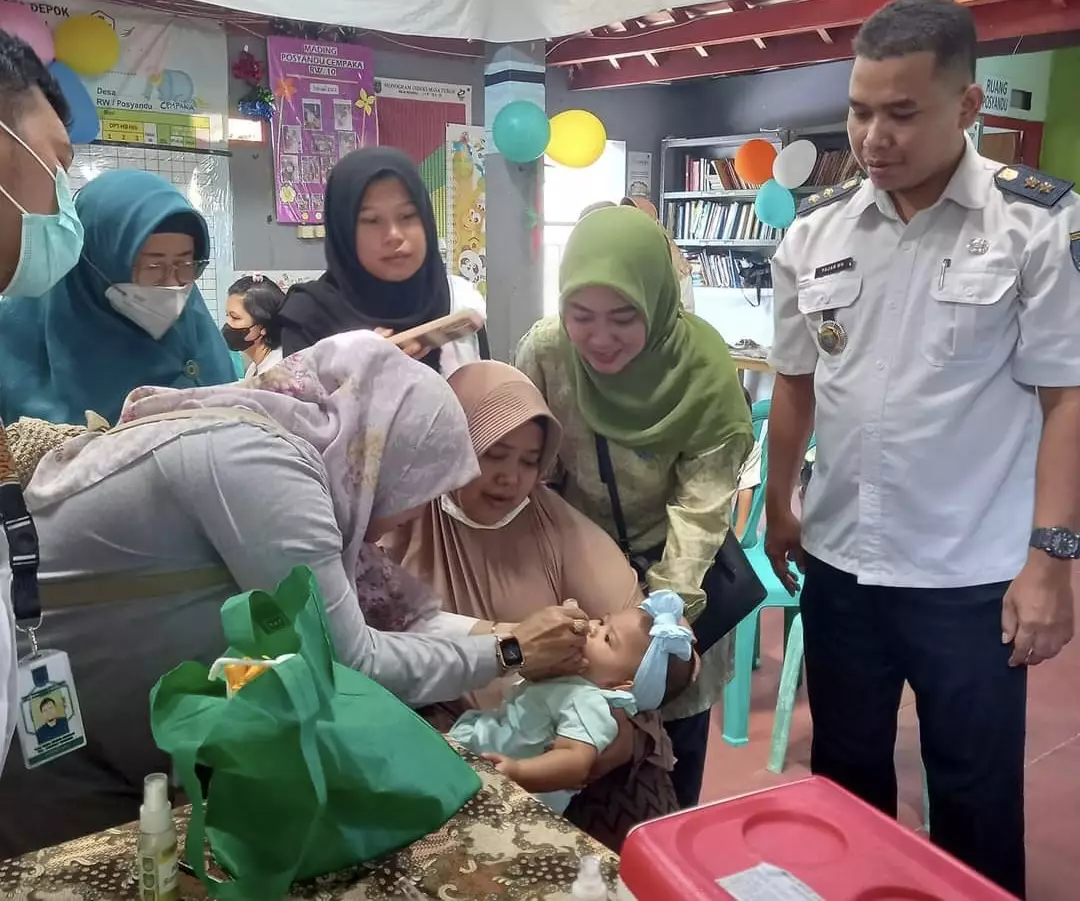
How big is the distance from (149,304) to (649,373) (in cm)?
102

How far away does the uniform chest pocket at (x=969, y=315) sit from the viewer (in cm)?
161

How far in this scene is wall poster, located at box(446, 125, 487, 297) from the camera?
19.3 feet

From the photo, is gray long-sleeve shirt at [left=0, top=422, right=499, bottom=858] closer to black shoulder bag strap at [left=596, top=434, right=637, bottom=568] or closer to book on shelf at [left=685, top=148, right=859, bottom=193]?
black shoulder bag strap at [left=596, top=434, right=637, bottom=568]

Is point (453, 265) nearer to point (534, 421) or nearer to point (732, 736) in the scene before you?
point (732, 736)

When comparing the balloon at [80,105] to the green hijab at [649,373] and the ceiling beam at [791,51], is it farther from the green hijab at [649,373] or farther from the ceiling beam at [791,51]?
the ceiling beam at [791,51]

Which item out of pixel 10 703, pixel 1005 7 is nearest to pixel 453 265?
pixel 1005 7

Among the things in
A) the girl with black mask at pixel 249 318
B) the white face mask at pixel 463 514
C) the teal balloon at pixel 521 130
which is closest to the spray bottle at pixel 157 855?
the white face mask at pixel 463 514

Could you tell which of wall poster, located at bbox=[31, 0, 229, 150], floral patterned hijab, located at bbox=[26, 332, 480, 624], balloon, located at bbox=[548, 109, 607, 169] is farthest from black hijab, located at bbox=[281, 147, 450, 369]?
balloon, located at bbox=[548, 109, 607, 169]

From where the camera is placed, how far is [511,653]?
4.59 feet

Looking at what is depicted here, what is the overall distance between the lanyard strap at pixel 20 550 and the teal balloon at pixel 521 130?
4.00 meters

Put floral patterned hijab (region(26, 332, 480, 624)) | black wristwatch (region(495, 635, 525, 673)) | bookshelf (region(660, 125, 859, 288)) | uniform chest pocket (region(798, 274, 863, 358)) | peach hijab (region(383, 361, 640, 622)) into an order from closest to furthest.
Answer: floral patterned hijab (region(26, 332, 480, 624)) < black wristwatch (region(495, 635, 525, 673)) < peach hijab (region(383, 361, 640, 622)) < uniform chest pocket (region(798, 274, 863, 358)) < bookshelf (region(660, 125, 859, 288))

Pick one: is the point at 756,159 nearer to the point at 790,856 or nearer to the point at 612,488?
the point at 612,488

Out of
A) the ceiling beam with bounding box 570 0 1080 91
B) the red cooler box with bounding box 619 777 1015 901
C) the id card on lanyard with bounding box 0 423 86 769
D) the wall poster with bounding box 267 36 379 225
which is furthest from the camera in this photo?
the wall poster with bounding box 267 36 379 225

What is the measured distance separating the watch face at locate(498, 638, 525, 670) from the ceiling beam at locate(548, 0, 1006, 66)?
13.4ft
